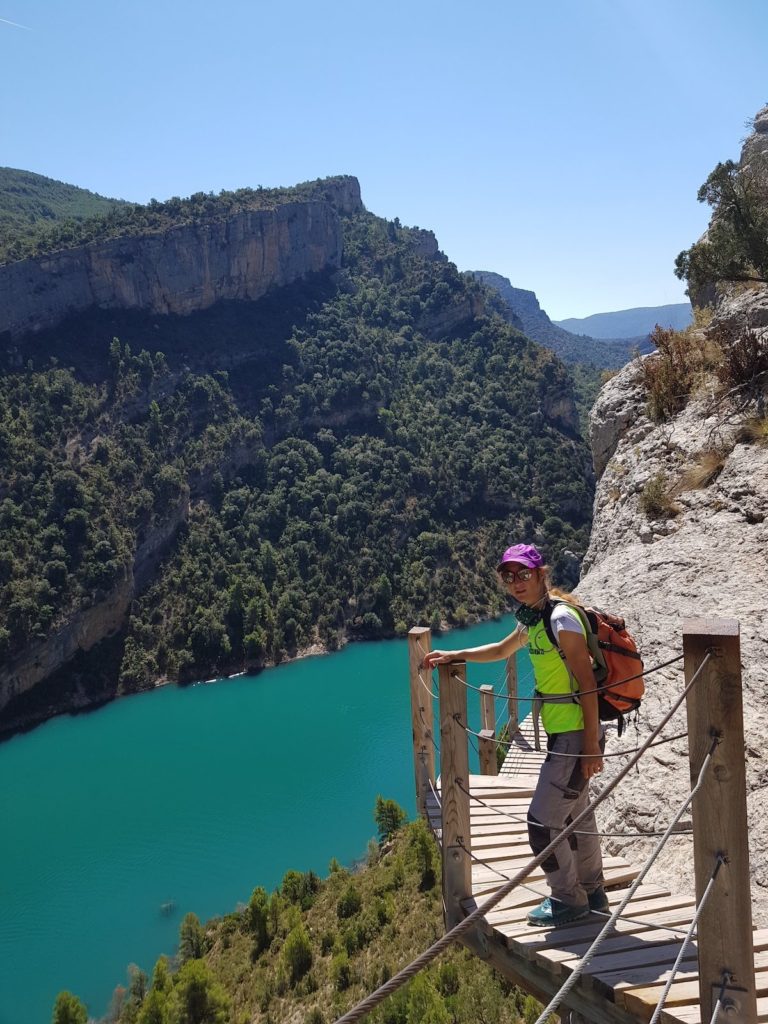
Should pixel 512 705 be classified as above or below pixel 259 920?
above

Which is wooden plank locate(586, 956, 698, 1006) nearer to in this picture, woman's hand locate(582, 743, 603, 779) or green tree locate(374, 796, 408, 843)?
woman's hand locate(582, 743, 603, 779)

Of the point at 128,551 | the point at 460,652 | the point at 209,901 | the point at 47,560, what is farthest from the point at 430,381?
the point at 460,652

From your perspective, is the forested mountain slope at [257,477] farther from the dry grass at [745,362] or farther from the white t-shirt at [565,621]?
the white t-shirt at [565,621]

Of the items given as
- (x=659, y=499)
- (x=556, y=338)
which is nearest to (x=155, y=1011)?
(x=659, y=499)

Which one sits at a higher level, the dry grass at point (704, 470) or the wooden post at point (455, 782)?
the dry grass at point (704, 470)

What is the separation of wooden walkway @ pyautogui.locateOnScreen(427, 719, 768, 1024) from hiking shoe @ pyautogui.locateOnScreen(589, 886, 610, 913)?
0.14 feet

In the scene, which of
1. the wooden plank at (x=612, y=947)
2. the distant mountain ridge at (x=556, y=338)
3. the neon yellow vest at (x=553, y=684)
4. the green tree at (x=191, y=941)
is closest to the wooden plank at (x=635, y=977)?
the wooden plank at (x=612, y=947)

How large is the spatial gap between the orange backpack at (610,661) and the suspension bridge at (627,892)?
18cm

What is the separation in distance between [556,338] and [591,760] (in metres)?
145

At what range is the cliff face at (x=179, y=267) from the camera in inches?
1914

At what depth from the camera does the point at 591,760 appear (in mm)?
2664

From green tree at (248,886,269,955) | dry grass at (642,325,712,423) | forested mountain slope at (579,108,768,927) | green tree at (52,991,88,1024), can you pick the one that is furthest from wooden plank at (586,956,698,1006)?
green tree at (248,886,269,955)

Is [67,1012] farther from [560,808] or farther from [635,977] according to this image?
[635,977]

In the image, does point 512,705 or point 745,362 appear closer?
point 512,705
